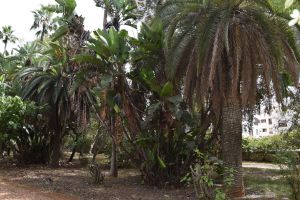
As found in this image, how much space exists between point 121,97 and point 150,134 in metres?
1.62

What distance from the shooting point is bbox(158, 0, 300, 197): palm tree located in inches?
431

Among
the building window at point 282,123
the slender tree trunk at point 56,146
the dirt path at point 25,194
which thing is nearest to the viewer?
the dirt path at point 25,194

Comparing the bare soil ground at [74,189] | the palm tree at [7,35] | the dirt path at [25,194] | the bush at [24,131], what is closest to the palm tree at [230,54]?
the bare soil ground at [74,189]

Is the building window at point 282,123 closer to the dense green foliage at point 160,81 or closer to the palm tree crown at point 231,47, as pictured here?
the dense green foliage at point 160,81

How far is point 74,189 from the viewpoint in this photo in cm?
1317

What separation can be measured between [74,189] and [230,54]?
655 centimetres

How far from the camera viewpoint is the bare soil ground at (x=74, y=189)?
11.8 meters

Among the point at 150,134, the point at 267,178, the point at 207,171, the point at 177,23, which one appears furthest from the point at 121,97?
the point at 267,178

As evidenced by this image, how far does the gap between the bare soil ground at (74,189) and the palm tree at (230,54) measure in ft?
8.40

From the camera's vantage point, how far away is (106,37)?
13758 millimetres

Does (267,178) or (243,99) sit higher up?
(243,99)

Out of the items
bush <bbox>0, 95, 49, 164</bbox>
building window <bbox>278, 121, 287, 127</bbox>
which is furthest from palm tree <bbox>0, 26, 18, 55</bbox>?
building window <bbox>278, 121, 287, 127</bbox>

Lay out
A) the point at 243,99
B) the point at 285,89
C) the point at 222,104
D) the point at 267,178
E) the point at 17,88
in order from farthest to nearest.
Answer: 1. the point at 17,88
2. the point at 267,178
3. the point at 285,89
4. the point at 222,104
5. the point at 243,99

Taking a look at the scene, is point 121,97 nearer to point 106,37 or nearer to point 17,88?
point 106,37
